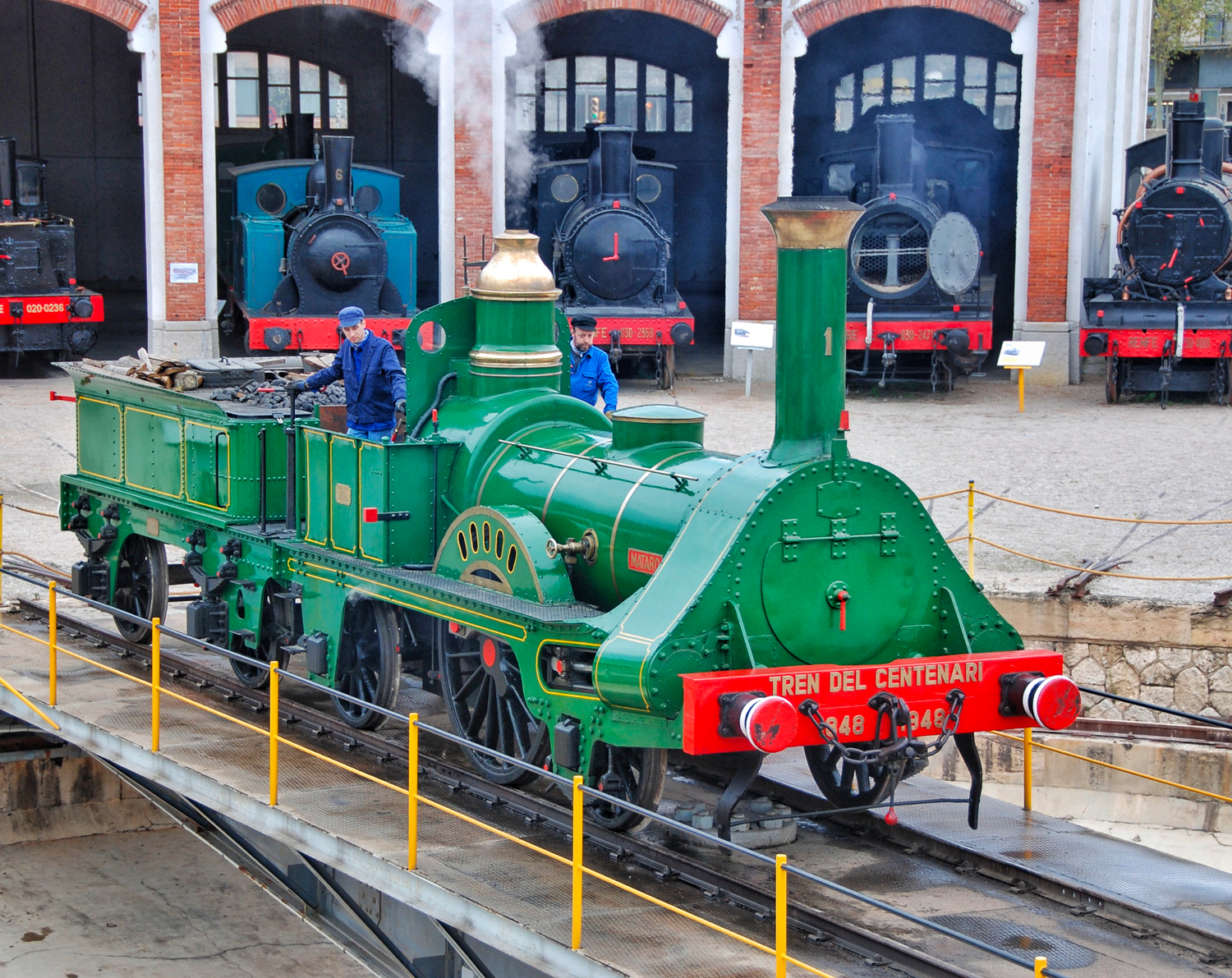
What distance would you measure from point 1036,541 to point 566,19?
20023 mm

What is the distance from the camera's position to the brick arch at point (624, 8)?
25.0m

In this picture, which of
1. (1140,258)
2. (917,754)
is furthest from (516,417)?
(1140,258)

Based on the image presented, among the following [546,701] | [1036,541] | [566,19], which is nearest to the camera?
[546,701]

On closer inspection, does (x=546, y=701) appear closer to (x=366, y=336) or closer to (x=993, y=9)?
(x=366, y=336)

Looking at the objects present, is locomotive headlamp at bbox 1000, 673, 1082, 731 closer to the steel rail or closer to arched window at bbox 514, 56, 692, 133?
the steel rail

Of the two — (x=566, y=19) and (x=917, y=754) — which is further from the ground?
(x=566, y=19)

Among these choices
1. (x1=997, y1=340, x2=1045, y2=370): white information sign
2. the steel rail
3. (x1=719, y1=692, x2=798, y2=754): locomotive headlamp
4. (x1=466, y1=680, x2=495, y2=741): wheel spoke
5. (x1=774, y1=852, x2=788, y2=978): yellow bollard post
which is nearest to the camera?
(x1=774, y1=852, x2=788, y2=978): yellow bollard post

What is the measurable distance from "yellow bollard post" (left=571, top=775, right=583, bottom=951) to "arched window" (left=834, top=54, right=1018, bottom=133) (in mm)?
24963

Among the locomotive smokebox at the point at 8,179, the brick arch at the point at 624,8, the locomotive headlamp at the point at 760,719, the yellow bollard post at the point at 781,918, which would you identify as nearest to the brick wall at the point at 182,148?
the locomotive smokebox at the point at 8,179

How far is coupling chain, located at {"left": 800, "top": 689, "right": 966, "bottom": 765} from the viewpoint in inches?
304

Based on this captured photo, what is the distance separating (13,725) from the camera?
41.3ft

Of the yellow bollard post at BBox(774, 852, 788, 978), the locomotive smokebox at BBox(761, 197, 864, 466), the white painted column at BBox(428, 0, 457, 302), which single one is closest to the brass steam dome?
the locomotive smokebox at BBox(761, 197, 864, 466)

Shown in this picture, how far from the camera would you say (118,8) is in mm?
24156

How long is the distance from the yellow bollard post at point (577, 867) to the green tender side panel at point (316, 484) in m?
3.74
